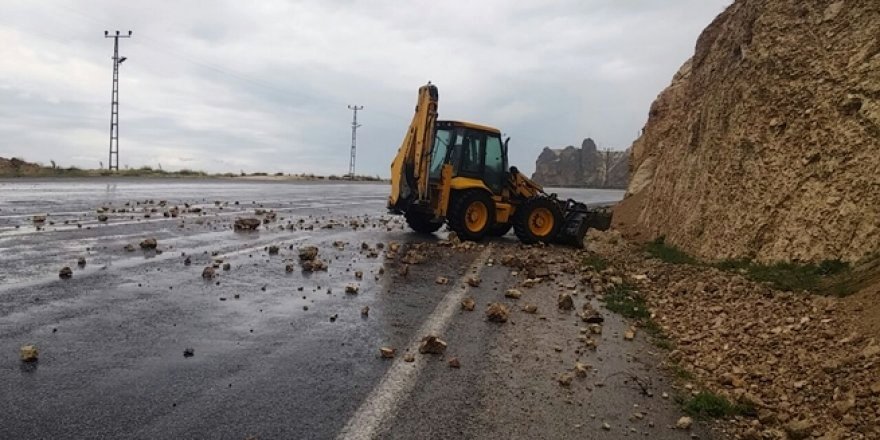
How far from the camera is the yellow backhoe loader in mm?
13469

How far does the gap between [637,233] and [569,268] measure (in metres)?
5.18

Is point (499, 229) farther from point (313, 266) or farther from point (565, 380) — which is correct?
point (565, 380)

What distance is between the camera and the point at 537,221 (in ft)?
47.6

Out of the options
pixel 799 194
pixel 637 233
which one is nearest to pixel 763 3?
pixel 799 194

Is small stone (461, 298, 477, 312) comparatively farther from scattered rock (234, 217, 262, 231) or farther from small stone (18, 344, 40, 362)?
scattered rock (234, 217, 262, 231)

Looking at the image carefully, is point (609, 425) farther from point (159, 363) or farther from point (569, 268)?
point (569, 268)

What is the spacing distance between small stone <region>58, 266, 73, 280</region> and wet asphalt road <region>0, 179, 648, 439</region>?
0.14 metres

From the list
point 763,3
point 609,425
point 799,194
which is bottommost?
point 609,425

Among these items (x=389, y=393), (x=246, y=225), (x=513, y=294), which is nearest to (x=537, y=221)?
(x=246, y=225)

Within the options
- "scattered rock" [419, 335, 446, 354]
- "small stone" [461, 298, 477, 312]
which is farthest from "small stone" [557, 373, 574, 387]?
"small stone" [461, 298, 477, 312]

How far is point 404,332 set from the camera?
5660mm

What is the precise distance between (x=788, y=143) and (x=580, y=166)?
96.1 m

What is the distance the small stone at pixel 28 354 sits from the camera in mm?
4229

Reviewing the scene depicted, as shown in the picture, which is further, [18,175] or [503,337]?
[18,175]
